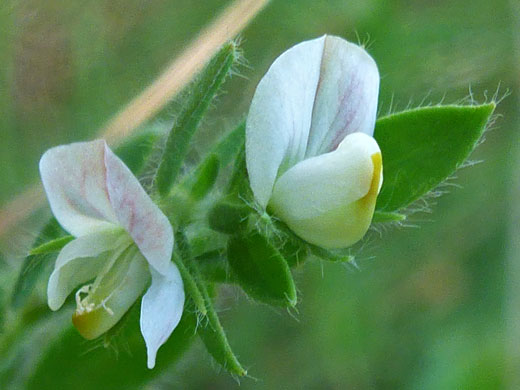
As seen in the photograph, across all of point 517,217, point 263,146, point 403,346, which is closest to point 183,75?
point 263,146

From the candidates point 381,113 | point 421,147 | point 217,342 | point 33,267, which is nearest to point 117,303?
point 217,342

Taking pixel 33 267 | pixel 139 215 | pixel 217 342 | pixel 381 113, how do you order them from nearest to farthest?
pixel 139 215 → pixel 217 342 → pixel 33 267 → pixel 381 113

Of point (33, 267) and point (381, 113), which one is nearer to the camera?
point (33, 267)

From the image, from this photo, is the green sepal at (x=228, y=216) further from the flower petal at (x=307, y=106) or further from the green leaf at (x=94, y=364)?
the green leaf at (x=94, y=364)

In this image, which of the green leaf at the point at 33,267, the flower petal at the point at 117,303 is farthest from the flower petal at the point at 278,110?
the green leaf at the point at 33,267

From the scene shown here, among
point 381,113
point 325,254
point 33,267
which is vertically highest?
point 325,254

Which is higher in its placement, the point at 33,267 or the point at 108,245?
the point at 108,245

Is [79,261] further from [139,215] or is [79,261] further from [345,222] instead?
[345,222]

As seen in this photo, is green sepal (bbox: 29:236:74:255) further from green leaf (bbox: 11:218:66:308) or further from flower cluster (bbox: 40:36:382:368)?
green leaf (bbox: 11:218:66:308)
